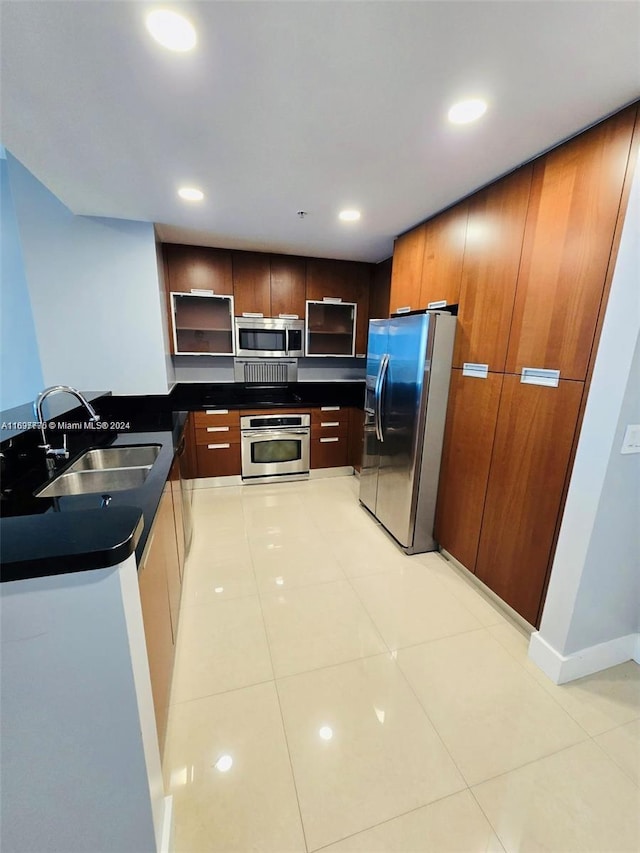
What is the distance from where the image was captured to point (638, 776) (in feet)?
4.01

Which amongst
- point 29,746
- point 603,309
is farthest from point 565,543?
point 29,746

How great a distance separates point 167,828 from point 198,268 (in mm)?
3759

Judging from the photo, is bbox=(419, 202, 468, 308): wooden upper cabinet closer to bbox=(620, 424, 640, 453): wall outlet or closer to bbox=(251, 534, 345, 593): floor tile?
bbox=(620, 424, 640, 453): wall outlet

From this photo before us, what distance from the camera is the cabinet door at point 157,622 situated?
1.03 metres

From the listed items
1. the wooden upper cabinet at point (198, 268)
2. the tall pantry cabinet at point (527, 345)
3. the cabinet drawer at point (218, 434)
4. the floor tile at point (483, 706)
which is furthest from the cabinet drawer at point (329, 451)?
the floor tile at point (483, 706)

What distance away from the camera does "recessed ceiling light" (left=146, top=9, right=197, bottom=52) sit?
0.98 metres

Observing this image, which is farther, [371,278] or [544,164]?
[371,278]

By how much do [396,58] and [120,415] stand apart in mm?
2967

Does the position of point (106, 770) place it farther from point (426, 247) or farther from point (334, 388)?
point (334, 388)

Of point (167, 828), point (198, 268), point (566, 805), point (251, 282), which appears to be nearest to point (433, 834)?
point (566, 805)

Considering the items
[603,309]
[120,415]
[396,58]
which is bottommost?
[120,415]

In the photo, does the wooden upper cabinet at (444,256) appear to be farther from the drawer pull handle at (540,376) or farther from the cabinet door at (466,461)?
the drawer pull handle at (540,376)

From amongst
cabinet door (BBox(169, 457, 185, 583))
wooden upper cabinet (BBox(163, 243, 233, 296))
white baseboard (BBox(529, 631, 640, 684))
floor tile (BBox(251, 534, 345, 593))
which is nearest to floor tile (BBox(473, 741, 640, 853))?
white baseboard (BBox(529, 631, 640, 684))

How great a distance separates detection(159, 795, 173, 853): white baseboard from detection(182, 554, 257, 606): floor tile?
100 centimetres
